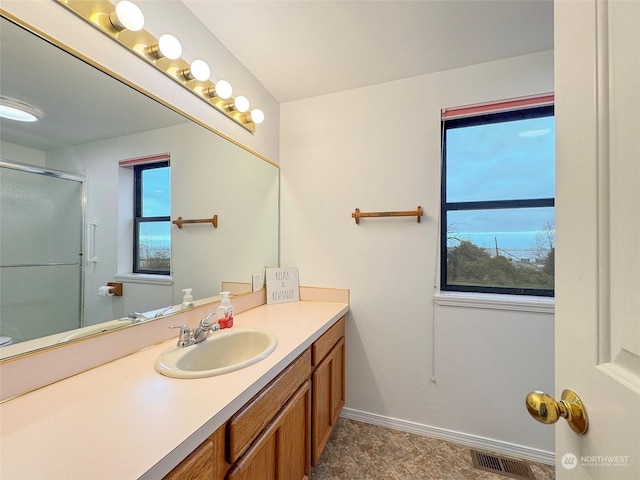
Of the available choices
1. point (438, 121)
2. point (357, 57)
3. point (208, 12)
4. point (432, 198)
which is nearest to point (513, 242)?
point (432, 198)

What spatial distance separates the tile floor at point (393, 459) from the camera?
56.5 inches

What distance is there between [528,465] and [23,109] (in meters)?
2.71

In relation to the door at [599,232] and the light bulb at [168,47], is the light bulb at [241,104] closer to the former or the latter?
the light bulb at [168,47]

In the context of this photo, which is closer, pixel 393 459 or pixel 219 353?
pixel 219 353

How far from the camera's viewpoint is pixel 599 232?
41 cm

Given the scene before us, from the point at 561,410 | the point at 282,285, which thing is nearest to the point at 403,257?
the point at 282,285

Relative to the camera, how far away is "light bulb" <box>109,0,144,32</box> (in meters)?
0.92

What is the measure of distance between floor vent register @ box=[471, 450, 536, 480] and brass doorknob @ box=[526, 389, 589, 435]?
149 cm

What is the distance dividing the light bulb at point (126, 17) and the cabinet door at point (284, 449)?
4.85 ft

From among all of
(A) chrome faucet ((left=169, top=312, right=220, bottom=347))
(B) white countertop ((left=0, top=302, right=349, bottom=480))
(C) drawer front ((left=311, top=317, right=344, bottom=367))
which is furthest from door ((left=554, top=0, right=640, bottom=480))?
(A) chrome faucet ((left=169, top=312, right=220, bottom=347))

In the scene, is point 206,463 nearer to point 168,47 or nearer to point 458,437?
point 168,47

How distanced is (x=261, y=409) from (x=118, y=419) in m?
0.40

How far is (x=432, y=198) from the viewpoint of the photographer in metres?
1.73

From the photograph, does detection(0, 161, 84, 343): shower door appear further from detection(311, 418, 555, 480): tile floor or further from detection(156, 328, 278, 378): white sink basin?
detection(311, 418, 555, 480): tile floor
